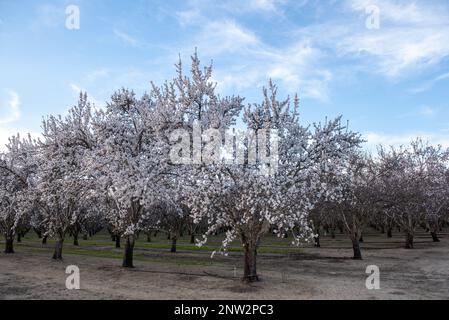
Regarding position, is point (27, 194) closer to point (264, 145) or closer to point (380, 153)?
point (264, 145)

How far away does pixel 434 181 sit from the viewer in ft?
154

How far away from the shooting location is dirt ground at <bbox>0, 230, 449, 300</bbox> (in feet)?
54.2

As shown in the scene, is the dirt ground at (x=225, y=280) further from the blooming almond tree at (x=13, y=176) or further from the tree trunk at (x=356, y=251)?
the blooming almond tree at (x=13, y=176)

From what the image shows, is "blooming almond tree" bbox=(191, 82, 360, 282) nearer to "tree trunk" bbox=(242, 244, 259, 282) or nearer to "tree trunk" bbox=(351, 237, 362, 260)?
"tree trunk" bbox=(242, 244, 259, 282)

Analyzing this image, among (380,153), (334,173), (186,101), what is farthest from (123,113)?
(380,153)

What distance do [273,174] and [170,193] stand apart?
6472mm

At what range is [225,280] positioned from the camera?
20.2m

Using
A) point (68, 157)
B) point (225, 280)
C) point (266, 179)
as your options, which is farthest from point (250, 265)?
point (68, 157)

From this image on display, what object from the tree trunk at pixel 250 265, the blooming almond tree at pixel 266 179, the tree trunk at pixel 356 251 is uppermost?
the blooming almond tree at pixel 266 179

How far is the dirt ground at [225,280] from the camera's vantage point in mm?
16516

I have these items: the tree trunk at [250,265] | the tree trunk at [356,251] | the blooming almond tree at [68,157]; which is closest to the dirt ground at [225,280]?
the tree trunk at [250,265]

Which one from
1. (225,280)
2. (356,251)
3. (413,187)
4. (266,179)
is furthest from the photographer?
(413,187)

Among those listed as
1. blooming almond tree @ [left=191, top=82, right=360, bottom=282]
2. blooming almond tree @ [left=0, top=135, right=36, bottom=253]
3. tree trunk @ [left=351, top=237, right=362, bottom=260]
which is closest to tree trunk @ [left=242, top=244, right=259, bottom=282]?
blooming almond tree @ [left=191, top=82, right=360, bottom=282]

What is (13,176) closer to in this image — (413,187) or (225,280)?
(225,280)
